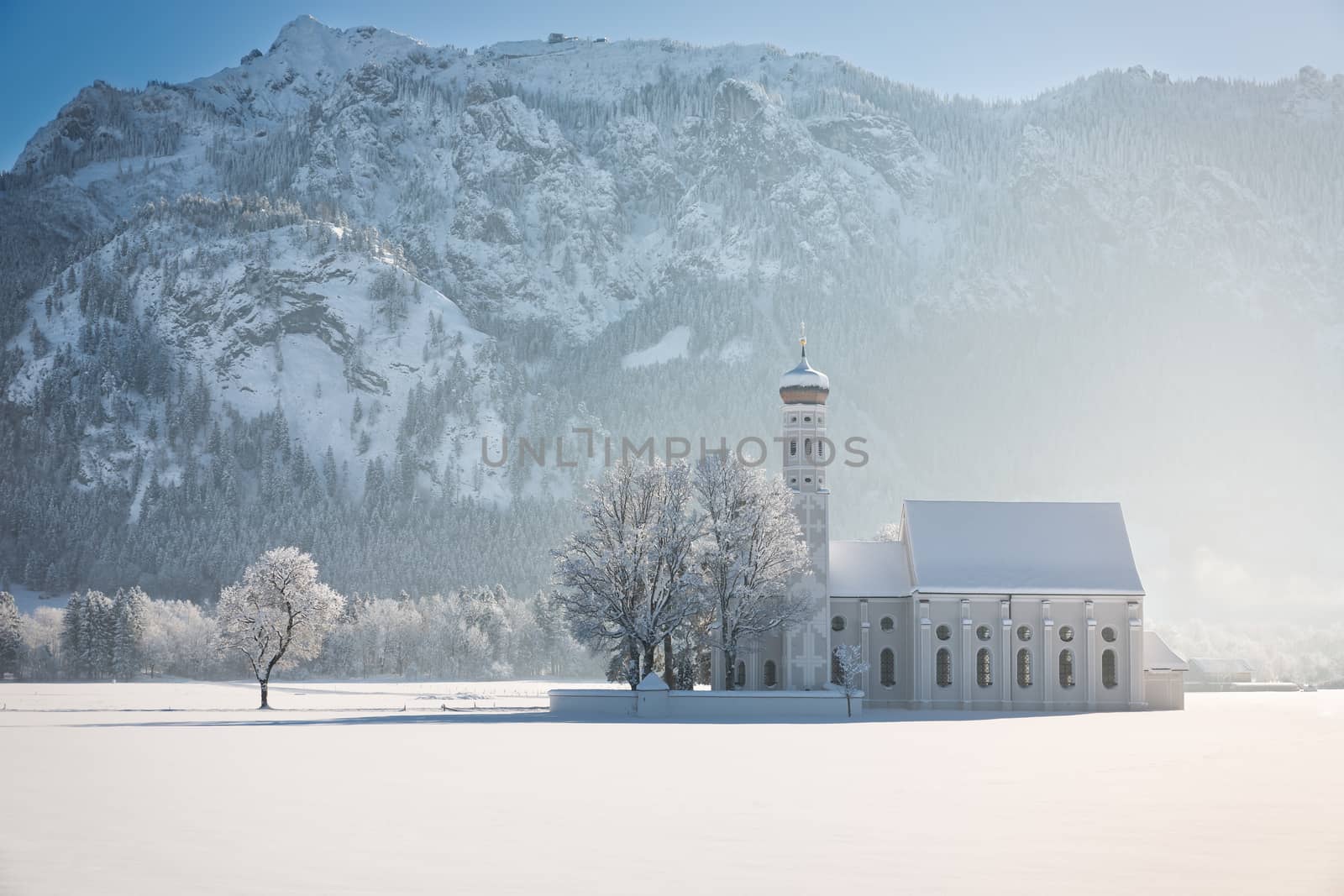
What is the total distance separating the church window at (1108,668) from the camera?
95.9 meters

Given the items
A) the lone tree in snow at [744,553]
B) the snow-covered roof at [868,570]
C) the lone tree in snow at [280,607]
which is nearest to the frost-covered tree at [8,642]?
the lone tree in snow at [280,607]

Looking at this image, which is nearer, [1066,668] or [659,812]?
[659,812]

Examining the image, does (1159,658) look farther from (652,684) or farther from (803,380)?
(652,684)

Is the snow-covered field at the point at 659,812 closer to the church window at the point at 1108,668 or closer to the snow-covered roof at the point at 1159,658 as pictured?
the church window at the point at 1108,668

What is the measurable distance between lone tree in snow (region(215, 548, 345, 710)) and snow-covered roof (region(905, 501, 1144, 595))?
3743 centimetres

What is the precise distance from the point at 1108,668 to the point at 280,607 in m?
52.2

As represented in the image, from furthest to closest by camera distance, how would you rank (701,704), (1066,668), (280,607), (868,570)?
1. (868,570)
2. (1066,668)
3. (280,607)
4. (701,704)

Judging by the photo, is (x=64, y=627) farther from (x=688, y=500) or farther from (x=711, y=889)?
(x=711, y=889)

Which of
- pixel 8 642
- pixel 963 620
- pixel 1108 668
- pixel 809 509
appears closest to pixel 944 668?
pixel 963 620

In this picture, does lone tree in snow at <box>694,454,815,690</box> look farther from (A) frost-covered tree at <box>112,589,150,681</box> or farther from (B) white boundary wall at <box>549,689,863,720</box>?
(A) frost-covered tree at <box>112,589,150,681</box>

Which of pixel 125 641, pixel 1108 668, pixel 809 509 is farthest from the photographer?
pixel 125 641

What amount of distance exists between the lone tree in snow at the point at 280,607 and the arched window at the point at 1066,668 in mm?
45799

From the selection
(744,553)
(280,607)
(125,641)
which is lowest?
(125,641)

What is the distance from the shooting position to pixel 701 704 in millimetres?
80312
